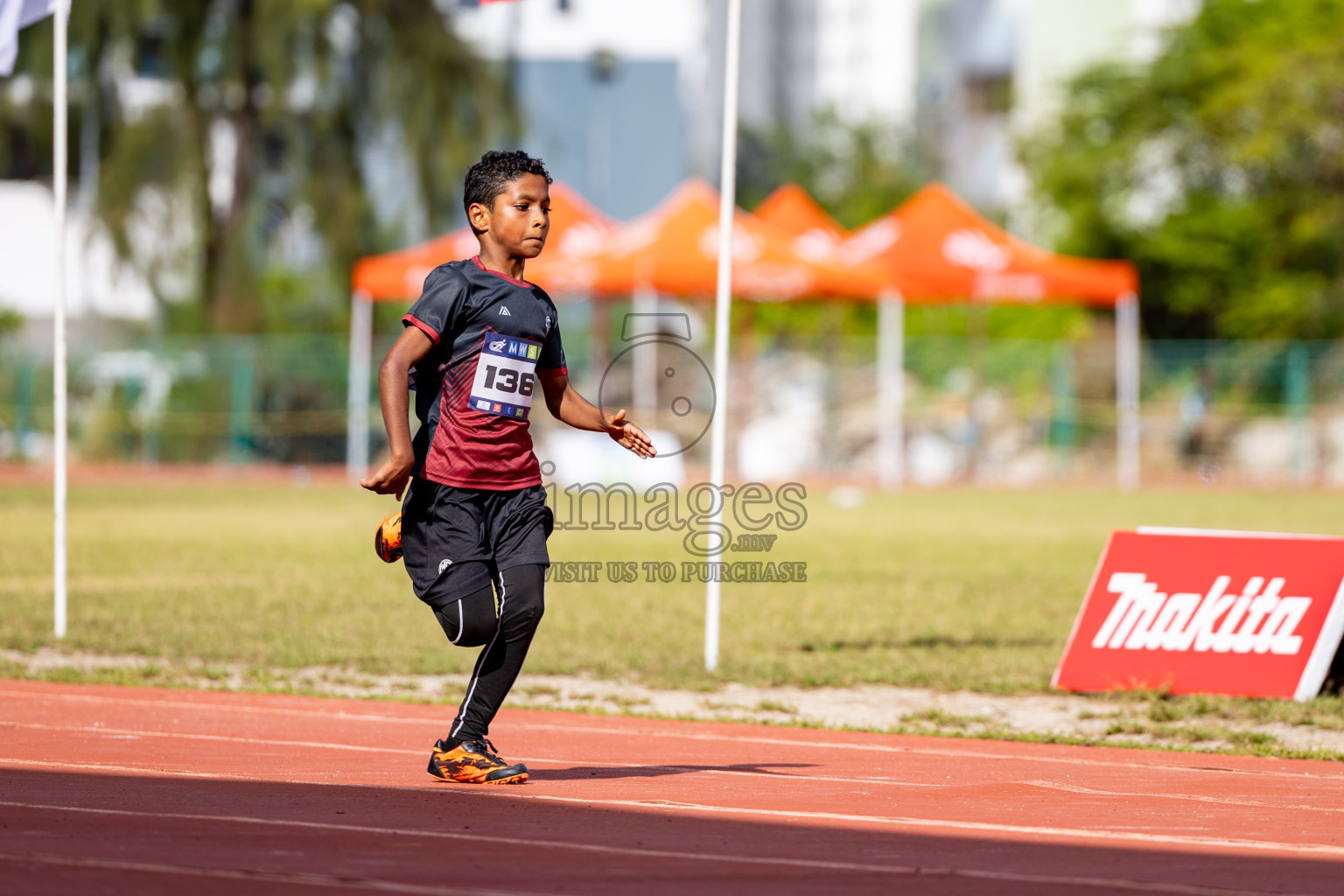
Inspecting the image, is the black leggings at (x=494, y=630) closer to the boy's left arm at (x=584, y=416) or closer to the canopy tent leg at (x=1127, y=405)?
the boy's left arm at (x=584, y=416)

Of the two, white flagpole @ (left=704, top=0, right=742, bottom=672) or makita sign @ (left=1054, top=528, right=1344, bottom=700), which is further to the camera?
white flagpole @ (left=704, top=0, right=742, bottom=672)

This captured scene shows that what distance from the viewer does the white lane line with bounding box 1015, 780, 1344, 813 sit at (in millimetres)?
6278

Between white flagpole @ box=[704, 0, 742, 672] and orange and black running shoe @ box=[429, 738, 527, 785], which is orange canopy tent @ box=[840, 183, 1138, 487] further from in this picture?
orange and black running shoe @ box=[429, 738, 527, 785]

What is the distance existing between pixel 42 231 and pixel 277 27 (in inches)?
973

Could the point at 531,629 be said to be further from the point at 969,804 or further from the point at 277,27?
the point at 277,27

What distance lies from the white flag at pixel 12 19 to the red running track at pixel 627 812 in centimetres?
485

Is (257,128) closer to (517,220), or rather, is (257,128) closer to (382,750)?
(382,750)

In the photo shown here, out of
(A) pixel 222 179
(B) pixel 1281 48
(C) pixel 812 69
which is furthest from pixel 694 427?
(C) pixel 812 69

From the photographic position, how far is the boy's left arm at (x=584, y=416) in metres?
6.39

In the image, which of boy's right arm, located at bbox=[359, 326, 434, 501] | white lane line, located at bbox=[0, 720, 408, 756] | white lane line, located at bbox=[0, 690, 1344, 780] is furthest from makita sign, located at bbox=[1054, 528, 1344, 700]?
boy's right arm, located at bbox=[359, 326, 434, 501]

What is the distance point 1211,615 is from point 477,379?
5003 millimetres

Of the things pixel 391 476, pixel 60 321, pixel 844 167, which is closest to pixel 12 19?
pixel 60 321

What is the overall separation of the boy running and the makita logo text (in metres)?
4.32

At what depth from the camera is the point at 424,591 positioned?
6090mm
